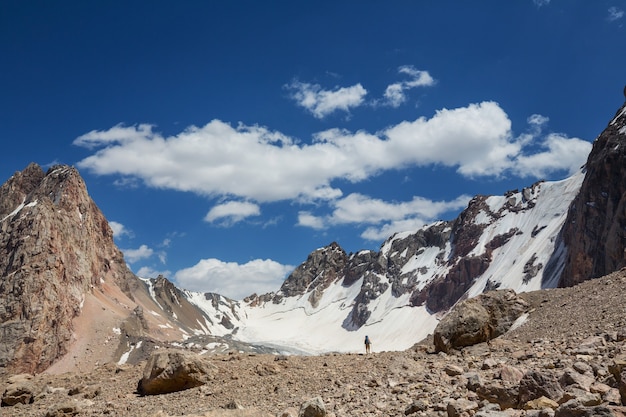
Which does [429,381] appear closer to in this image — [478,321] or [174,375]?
[478,321]

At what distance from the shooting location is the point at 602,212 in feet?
350

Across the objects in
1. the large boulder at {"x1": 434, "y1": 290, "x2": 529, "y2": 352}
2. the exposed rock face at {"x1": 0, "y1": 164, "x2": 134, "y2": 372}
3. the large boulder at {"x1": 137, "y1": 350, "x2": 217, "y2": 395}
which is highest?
the exposed rock face at {"x1": 0, "y1": 164, "x2": 134, "y2": 372}

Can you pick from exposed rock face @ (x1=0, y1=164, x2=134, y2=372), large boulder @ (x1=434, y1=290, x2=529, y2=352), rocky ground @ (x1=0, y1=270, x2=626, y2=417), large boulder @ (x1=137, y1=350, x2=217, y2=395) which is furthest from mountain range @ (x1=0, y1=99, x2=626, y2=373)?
large boulder @ (x1=137, y1=350, x2=217, y2=395)

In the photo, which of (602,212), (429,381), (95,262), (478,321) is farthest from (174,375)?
(95,262)

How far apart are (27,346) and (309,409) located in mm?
100583

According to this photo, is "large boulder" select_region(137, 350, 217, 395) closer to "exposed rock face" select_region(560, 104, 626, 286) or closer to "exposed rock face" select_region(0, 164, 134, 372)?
"exposed rock face" select_region(0, 164, 134, 372)

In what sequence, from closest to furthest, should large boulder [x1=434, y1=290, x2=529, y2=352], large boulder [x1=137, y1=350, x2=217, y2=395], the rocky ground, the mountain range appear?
the rocky ground, large boulder [x1=137, y1=350, x2=217, y2=395], large boulder [x1=434, y1=290, x2=529, y2=352], the mountain range

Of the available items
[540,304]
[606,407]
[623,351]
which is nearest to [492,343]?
[540,304]

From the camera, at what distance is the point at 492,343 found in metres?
20.9

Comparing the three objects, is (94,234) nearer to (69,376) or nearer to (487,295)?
(69,376)

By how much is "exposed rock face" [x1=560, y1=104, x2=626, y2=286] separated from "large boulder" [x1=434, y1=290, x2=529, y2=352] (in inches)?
3099

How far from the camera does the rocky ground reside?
10.1 meters

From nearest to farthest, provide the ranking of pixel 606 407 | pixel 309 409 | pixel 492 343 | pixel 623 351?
pixel 606 407, pixel 309 409, pixel 623 351, pixel 492 343

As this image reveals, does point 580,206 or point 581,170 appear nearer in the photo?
point 580,206
